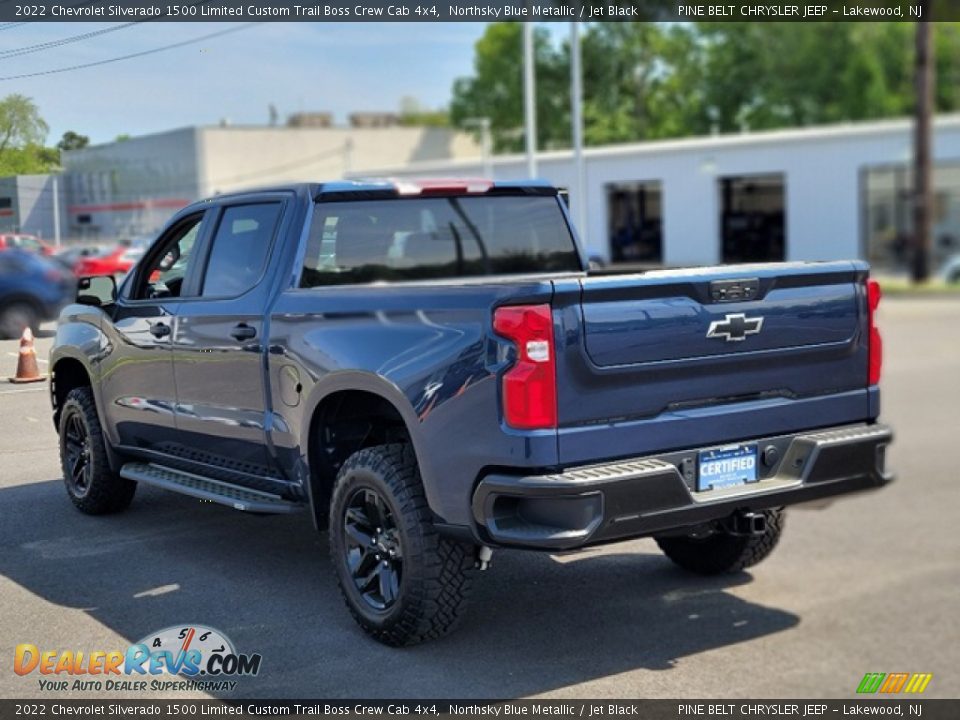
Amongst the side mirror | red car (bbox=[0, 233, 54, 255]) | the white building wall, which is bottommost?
the side mirror

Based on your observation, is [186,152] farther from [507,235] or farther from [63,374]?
[507,235]

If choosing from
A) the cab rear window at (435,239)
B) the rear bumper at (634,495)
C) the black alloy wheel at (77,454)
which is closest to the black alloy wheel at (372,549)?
the rear bumper at (634,495)

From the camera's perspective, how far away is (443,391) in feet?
14.7

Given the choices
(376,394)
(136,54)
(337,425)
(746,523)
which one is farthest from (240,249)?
(746,523)

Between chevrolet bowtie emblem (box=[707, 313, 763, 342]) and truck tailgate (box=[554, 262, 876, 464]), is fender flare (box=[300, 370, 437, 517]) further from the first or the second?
chevrolet bowtie emblem (box=[707, 313, 763, 342])

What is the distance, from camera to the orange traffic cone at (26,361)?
5793 mm

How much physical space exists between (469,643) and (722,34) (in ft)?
191

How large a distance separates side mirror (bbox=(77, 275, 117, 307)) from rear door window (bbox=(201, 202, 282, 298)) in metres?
0.72

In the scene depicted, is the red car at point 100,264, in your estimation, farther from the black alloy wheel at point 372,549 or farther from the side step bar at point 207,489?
the black alloy wheel at point 372,549

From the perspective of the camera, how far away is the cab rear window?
5.79 m

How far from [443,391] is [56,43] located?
2.41 meters

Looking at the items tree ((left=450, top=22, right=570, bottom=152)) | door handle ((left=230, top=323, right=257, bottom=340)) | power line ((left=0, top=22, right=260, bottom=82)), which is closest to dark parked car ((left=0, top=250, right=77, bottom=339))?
power line ((left=0, top=22, right=260, bottom=82))

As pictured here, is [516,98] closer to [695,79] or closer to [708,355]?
[695,79]

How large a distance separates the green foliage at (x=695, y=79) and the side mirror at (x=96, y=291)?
37.9 metres
